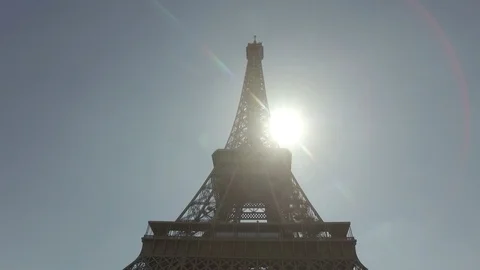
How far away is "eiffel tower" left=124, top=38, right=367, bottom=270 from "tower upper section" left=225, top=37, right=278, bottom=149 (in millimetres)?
4529

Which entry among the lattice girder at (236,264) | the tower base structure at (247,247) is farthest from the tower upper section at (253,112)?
the lattice girder at (236,264)

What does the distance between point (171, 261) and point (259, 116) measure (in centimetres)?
2462

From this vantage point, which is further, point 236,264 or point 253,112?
point 253,112

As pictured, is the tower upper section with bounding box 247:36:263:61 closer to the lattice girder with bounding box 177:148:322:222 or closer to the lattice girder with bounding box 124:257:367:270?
the lattice girder with bounding box 177:148:322:222

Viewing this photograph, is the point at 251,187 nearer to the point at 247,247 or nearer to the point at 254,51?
the point at 247,247

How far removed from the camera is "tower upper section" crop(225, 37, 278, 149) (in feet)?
148

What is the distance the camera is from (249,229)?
103ft

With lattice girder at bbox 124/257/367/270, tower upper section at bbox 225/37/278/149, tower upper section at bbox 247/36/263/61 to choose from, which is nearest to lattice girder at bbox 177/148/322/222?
tower upper section at bbox 225/37/278/149

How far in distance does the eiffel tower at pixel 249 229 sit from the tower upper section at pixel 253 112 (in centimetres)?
453

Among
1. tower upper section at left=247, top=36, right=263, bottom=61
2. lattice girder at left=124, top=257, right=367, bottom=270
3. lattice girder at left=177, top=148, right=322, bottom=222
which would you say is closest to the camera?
lattice girder at left=124, top=257, right=367, bottom=270

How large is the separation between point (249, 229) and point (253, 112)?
2089 cm

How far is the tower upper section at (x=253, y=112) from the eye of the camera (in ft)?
148

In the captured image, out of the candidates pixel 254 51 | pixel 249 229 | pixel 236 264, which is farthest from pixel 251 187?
pixel 254 51

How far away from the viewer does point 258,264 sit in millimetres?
29375
